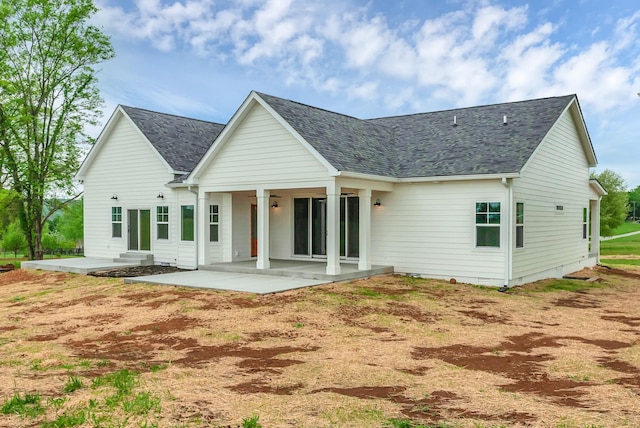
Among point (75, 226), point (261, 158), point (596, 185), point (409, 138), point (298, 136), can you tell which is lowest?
point (75, 226)

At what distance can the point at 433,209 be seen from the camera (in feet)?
49.9

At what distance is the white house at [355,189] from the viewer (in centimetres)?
1439

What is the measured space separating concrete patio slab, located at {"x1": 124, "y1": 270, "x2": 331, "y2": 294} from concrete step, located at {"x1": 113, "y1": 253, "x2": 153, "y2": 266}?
140 inches

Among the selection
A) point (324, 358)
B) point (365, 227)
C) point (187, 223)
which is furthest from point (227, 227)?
point (324, 358)

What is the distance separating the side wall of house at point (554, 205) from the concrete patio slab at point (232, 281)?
6340mm

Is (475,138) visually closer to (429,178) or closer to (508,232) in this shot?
(429,178)

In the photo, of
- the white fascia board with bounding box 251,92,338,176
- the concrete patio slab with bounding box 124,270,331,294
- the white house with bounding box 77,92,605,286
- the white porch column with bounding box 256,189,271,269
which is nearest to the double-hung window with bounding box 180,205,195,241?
the white house with bounding box 77,92,605,286

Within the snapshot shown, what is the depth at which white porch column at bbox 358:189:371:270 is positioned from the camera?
1483 cm

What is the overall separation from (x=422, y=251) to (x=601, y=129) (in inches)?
532

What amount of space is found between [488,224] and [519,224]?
104cm

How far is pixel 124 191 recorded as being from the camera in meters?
20.0

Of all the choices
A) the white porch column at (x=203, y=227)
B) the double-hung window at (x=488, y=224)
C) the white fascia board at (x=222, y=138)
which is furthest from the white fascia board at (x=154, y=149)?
the double-hung window at (x=488, y=224)

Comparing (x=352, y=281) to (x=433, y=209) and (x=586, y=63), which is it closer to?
(x=433, y=209)

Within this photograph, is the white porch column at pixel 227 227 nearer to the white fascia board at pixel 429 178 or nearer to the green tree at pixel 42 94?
the white fascia board at pixel 429 178
